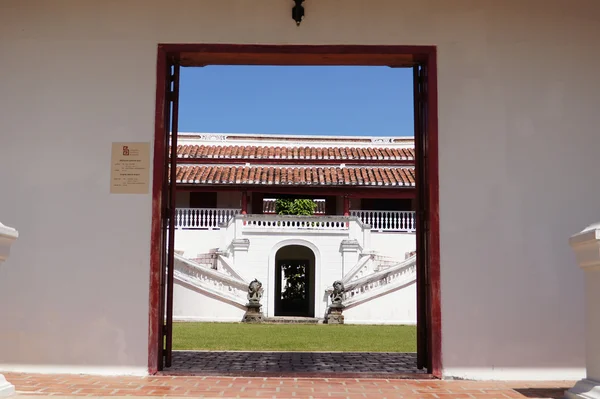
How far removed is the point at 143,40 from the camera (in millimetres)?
6012

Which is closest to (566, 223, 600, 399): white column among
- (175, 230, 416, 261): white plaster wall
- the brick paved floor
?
the brick paved floor

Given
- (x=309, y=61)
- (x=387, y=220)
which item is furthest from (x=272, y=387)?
(x=387, y=220)

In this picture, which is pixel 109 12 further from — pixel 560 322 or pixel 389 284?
pixel 389 284

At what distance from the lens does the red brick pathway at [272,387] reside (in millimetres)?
4812

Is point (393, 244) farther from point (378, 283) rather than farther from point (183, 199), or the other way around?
point (183, 199)

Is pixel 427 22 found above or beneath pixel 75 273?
above

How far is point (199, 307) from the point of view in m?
19.7

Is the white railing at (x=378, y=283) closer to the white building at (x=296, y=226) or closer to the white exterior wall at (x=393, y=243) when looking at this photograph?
the white building at (x=296, y=226)

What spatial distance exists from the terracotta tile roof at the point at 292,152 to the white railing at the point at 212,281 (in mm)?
6449

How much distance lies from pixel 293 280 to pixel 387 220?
4021 mm

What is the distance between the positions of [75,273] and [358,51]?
3.07m

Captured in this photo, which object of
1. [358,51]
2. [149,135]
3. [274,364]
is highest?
[358,51]

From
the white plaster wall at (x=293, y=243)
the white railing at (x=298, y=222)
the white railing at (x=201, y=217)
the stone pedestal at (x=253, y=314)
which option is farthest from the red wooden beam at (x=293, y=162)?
the stone pedestal at (x=253, y=314)

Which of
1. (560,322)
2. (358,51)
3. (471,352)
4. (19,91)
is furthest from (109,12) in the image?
(560,322)
